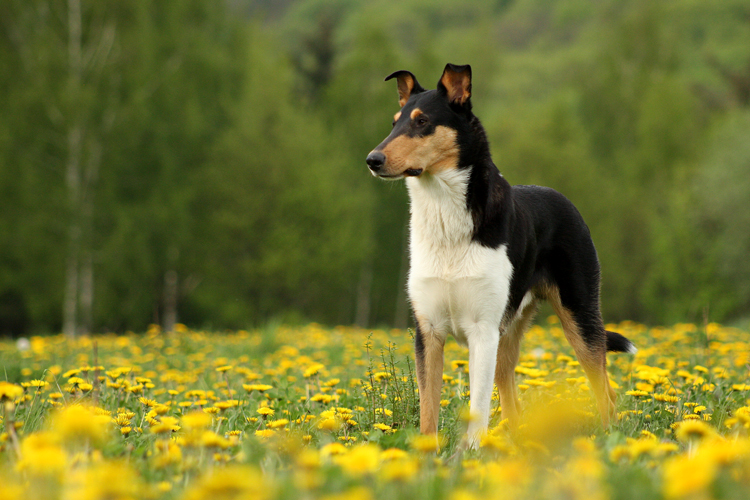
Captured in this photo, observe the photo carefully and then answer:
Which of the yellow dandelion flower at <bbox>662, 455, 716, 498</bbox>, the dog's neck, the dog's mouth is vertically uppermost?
the dog's mouth

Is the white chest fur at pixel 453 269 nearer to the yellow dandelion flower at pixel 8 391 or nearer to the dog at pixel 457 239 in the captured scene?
the dog at pixel 457 239

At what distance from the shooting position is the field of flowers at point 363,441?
5.43ft

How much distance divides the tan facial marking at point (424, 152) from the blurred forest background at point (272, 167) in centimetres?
543

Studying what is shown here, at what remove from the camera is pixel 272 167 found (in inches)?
870

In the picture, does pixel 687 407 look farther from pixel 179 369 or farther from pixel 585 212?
pixel 585 212

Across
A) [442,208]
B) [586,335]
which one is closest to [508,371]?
[586,335]

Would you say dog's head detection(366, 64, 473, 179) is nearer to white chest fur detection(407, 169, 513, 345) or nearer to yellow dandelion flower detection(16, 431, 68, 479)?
white chest fur detection(407, 169, 513, 345)

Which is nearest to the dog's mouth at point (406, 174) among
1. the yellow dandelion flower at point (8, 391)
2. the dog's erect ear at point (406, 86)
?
the dog's erect ear at point (406, 86)

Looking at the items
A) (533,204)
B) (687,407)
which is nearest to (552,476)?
(687,407)

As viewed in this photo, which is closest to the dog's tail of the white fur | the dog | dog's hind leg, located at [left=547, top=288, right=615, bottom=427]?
dog's hind leg, located at [left=547, top=288, right=615, bottom=427]

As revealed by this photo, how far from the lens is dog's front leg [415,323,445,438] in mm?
3398

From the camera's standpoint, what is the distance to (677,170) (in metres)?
28.0

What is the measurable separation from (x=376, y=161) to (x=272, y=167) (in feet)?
63.1

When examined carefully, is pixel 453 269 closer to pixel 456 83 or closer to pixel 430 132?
pixel 430 132
